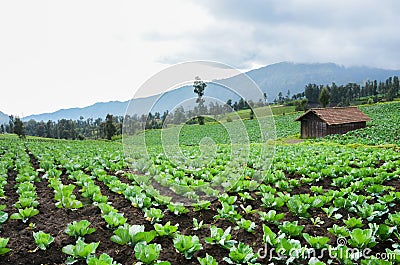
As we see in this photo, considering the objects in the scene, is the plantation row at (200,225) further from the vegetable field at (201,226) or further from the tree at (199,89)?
the tree at (199,89)

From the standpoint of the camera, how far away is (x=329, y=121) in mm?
30188

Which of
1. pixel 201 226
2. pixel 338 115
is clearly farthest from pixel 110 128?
pixel 201 226

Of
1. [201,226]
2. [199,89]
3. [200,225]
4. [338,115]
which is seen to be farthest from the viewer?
[338,115]

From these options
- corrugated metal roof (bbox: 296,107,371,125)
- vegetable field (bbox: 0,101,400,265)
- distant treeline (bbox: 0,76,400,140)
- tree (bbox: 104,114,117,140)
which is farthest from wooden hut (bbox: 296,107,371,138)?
tree (bbox: 104,114,117,140)

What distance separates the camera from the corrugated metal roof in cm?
3067

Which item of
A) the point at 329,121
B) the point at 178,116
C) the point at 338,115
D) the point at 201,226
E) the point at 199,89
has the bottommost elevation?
the point at 201,226

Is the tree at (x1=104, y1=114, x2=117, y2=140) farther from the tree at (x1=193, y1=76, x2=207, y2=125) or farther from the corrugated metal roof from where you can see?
the tree at (x1=193, y1=76, x2=207, y2=125)

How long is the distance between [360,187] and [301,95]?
9752 centimetres

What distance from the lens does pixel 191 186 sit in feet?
22.8

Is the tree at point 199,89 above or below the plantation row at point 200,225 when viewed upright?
above

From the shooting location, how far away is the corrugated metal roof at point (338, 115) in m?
30.7

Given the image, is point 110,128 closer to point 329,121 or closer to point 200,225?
point 329,121

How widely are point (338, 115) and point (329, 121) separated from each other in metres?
2.78

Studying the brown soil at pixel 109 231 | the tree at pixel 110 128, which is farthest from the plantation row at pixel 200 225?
the tree at pixel 110 128
